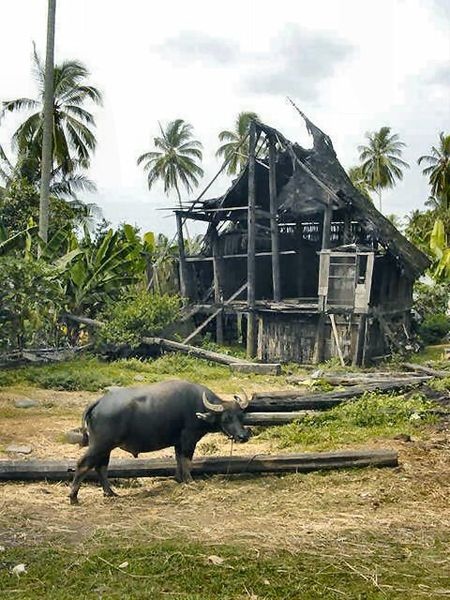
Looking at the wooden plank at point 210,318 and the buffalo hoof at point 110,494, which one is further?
the wooden plank at point 210,318

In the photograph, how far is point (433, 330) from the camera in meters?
28.5

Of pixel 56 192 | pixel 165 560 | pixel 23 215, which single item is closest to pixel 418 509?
pixel 165 560

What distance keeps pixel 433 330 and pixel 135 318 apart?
13.1 metres

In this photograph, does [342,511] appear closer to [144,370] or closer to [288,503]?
[288,503]

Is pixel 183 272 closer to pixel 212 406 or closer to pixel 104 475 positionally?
pixel 212 406

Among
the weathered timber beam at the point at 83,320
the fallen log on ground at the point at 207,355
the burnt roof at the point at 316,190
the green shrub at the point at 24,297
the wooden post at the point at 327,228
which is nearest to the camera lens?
the green shrub at the point at 24,297

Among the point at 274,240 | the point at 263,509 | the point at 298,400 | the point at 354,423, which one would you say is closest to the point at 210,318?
the point at 274,240

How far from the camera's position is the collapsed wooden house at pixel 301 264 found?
21328 mm

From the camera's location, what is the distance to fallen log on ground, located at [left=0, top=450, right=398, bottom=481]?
27.2 feet

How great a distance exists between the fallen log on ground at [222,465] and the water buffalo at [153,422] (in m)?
0.19

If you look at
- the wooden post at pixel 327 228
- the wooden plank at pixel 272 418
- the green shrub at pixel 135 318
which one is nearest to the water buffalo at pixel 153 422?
the wooden plank at pixel 272 418

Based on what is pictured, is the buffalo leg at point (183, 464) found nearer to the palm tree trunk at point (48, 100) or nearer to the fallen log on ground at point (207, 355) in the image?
the fallen log on ground at point (207, 355)

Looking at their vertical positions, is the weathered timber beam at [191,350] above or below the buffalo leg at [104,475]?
below

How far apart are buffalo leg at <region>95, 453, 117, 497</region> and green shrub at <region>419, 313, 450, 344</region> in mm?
21574
